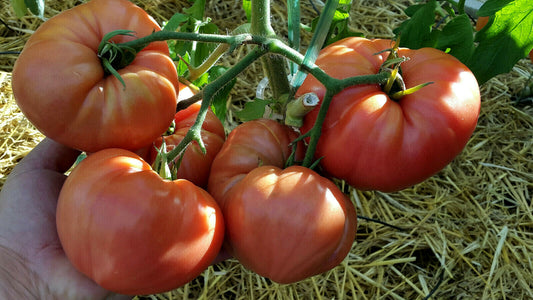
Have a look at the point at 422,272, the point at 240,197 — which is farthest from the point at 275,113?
the point at 422,272

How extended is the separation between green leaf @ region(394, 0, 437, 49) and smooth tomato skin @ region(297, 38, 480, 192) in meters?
0.19

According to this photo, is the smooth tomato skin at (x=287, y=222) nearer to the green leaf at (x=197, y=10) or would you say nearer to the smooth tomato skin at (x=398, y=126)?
the smooth tomato skin at (x=398, y=126)

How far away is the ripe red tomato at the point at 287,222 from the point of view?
2.74 feet

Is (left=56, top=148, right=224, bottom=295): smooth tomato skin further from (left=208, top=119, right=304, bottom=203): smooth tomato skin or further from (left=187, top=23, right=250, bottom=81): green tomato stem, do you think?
(left=187, top=23, right=250, bottom=81): green tomato stem

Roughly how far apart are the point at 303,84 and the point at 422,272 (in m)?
0.98

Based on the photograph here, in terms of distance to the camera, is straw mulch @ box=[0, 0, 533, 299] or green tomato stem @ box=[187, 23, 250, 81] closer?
green tomato stem @ box=[187, 23, 250, 81]

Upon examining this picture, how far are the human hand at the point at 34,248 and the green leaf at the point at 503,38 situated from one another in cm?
90

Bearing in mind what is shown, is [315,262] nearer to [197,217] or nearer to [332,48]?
[197,217]

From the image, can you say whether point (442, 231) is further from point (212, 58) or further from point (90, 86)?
point (90, 86)

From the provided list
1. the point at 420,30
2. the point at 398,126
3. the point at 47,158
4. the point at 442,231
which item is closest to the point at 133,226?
the point at 398,126

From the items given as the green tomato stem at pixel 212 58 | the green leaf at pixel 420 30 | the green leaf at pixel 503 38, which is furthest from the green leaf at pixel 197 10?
the green leaf at pixel 503 38

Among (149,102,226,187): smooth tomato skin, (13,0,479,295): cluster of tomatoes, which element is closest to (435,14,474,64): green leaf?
(13,0,479,295): cluster of tomatoes

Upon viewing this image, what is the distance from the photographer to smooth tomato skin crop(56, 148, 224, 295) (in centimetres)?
81

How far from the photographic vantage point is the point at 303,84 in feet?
3.19
